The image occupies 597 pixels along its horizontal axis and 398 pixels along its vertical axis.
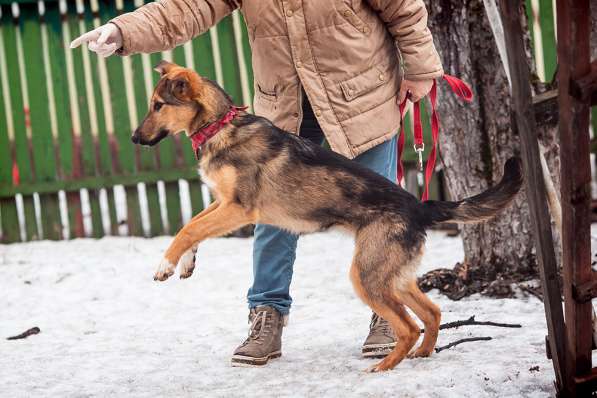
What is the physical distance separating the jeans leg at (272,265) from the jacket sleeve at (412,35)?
105 centimetres

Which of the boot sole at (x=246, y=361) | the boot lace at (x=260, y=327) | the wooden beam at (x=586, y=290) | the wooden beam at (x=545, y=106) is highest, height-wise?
the wooden beam at (x=545, y=106)

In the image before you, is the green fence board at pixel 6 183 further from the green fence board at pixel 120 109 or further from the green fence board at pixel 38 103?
the green fence board at pixel 120 109

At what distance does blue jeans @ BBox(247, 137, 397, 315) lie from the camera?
4.27 m

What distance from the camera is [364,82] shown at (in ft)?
13.3

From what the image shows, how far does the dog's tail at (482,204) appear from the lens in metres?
3.60

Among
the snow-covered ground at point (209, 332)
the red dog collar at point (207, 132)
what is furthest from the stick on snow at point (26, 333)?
the red dog collar at point (207, 132)

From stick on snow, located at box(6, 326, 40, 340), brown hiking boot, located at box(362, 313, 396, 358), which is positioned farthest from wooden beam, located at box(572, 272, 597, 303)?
stick on snow, located at box(6, 326, 40, 340)

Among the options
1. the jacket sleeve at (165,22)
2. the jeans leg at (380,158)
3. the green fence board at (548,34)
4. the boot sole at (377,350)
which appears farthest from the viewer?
the green fence board at (548,34)

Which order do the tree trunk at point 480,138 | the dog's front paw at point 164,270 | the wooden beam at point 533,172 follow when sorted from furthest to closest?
the tree trunk at point 480,138 < the dog's front paw at point 164,270 < the wooden beam at point 533,172

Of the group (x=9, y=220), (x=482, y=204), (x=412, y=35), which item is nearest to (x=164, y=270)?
(x=482, y=204)

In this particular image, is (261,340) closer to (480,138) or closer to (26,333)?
(26,333)

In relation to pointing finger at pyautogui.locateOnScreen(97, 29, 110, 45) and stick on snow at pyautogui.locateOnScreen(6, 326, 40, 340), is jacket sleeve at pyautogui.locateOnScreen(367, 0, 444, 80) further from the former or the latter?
stick on snow at pyautogui.locateOnScreen(6, 326, 40, 340)

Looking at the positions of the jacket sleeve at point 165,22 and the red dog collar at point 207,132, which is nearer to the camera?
the jacket sleeve at point 165,22

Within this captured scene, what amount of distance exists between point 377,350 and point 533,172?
4.80 ft
